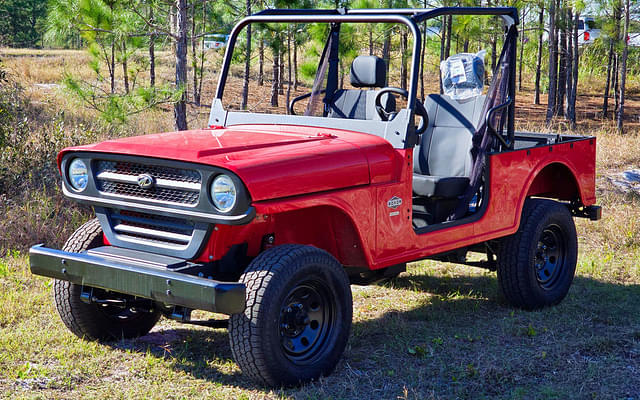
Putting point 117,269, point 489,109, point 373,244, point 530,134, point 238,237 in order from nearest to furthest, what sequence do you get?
1. point 117,269
2. point 238,237
3. point 373,244
4. point 489,109
5. point 530,134

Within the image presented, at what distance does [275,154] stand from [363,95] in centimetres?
162

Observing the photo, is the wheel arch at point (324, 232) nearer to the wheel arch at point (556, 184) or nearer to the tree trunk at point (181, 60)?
the wheel arch at point (556, 184)

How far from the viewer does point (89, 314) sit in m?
4.50

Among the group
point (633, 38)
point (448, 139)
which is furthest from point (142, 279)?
point (633, 38)

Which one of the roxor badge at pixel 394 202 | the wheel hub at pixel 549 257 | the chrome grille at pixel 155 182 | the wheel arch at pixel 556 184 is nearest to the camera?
the chrome grille at pixel 155 182

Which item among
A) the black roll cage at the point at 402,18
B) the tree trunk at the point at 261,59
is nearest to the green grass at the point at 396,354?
the black roll cage at the point at 402,18

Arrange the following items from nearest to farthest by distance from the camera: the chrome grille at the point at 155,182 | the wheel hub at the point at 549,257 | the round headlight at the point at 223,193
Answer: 1. the round headlight at the point at 223,193
2. the chrome grille at the point at 155,182
3. the wheel hub at the point at 549,257

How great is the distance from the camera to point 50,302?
213 inches

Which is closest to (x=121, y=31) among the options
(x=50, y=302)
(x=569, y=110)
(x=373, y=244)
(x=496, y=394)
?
(x=50, y=302)

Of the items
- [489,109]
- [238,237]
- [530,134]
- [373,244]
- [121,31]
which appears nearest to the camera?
[238,237]

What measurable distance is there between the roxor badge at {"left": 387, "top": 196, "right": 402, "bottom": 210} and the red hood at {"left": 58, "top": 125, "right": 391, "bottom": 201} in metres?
0.21

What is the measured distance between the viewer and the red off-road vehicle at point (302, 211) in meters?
3.70

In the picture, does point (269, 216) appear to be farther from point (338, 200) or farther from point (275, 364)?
point (275, 364)

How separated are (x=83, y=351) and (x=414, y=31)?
272 centimetres
